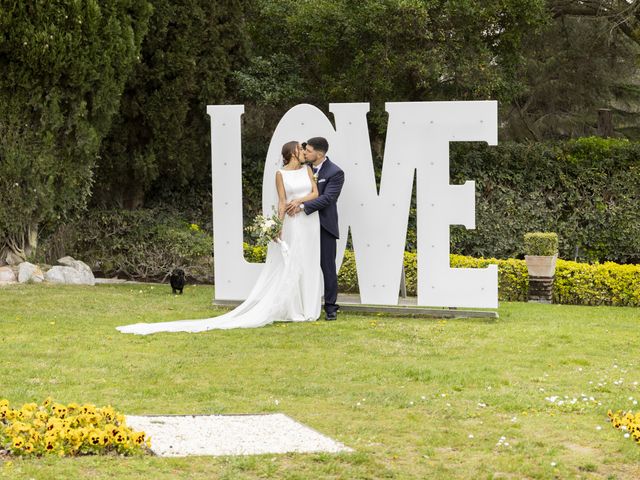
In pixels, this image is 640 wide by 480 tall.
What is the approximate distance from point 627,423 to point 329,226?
573cm

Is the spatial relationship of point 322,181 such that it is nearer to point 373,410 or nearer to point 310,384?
point 310,384

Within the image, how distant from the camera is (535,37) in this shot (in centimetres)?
2025

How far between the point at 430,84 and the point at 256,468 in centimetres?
1313

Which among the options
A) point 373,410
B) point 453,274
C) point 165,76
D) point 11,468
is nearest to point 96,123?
point 165,76

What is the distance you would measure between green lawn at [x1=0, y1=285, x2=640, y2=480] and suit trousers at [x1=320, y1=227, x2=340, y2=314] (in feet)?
1.18

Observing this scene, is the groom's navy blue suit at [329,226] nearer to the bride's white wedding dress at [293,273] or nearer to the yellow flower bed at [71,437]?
the bride's white wedding dress at [293,273]

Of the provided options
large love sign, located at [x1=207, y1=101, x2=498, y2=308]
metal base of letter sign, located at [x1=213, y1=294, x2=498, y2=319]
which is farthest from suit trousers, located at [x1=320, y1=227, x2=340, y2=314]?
metal base of letter sign, located at [x1=213, y1=294, x2=498, y2=319]

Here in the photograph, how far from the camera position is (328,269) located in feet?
36.4

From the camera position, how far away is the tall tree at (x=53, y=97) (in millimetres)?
13758

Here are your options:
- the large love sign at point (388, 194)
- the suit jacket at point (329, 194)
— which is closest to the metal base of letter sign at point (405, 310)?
the large love sign at point (388, 194)

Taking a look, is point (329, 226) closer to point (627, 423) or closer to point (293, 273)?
point (293, 273)

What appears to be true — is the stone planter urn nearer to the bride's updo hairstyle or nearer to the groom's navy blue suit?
the groom's navy blue suit

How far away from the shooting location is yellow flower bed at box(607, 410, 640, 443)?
5.55 meters

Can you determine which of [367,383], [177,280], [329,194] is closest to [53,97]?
[177,280]
